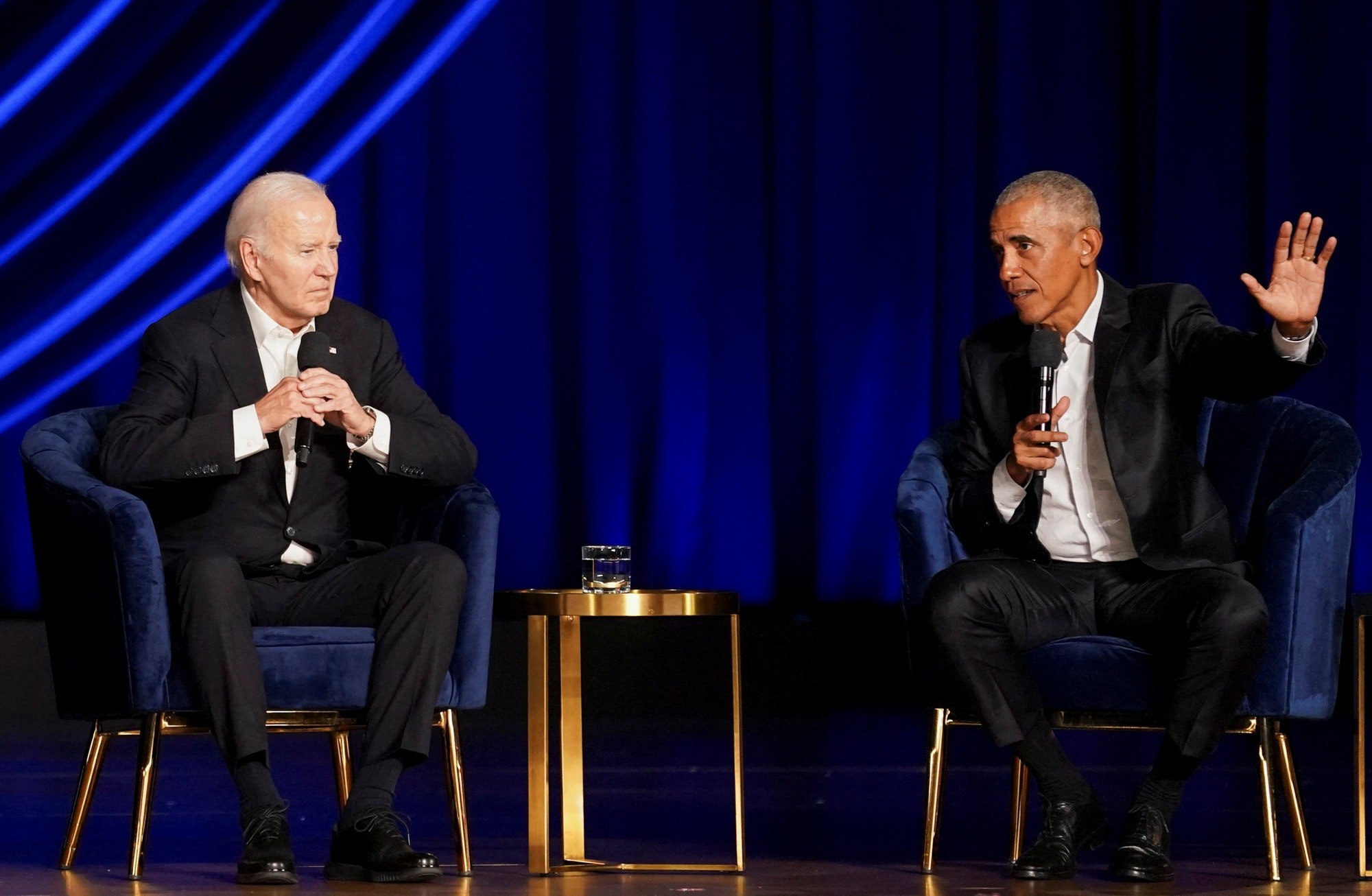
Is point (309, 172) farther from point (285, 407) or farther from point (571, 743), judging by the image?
point (571, 743)

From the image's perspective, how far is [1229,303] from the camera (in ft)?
18.0

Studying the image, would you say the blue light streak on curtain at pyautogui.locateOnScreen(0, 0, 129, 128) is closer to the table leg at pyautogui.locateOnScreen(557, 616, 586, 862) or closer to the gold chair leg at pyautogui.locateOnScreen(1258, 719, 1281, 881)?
the table leg at pyautogui.locateOnScreen(557, 616, 586, 862)

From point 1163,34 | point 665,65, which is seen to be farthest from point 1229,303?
point 665,65

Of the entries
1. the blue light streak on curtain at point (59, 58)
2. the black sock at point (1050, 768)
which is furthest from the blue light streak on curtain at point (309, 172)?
the black sock at point (1050, 768)

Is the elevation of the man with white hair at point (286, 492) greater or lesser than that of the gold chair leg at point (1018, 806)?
greater

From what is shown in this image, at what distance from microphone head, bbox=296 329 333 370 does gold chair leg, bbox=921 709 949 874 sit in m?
1.17

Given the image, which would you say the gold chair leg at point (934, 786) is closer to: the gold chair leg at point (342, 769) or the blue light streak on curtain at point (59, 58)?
the gold chair leg at point (342, 769)

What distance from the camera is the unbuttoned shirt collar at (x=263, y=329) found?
326cm

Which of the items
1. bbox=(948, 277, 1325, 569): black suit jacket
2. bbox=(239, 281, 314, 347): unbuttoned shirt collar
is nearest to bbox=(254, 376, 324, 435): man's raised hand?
bbox=(239, 281, 314, 347): unbuttoned shirt collar

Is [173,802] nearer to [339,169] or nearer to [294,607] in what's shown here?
[294,607]

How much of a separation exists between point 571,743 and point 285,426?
75 cm

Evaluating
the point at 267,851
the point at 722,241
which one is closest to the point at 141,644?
the point at 267,851

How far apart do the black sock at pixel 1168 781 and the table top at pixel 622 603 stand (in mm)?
699

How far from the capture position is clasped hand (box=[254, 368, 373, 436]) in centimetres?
300
